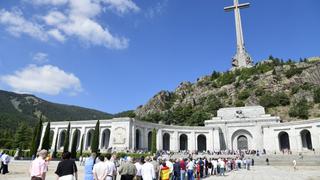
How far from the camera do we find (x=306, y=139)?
5025 centimetres

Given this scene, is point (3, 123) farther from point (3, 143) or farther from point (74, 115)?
point (74, 115)

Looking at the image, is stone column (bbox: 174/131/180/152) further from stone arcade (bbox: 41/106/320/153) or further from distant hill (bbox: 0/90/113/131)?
distant hill (bbox: 0/90/113/131)

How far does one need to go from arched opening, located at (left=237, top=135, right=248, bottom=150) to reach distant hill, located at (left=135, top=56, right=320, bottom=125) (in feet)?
35.9

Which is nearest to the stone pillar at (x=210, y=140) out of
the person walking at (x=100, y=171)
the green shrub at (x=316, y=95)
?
the green shrub at (x=316, y=95)

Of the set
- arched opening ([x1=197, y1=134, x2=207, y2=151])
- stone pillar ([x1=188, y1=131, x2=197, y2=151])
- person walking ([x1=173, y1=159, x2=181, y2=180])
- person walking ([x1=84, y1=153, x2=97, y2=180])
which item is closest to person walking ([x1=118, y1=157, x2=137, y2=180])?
person walking ([x1=84, y1=153, x2=97, y2=180])

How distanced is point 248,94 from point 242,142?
31370 mm

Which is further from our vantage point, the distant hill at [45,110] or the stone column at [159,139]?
the distant hill at [45,110]

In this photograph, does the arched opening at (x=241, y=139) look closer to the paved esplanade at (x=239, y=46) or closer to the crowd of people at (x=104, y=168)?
the paved esplanade at (x=239, y=46)

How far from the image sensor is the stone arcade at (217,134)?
155 ft

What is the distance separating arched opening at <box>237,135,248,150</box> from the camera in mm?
55375

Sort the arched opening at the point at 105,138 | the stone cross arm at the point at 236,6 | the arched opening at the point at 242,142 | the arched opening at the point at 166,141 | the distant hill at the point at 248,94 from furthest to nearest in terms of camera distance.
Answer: the stone cross arm at the point at 236,6, the distant hill at the point at 248,94, the arched opening at the point at 166,141, the arched opening at the point at 242,142, the arched opening at the point at 105,138

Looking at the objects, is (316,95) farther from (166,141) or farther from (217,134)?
(166,141)

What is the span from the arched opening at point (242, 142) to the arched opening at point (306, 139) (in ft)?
32.6

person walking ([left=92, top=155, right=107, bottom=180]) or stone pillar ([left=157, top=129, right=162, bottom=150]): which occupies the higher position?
stone pillar ([left=157, top=129, right=162, bottom=150])
